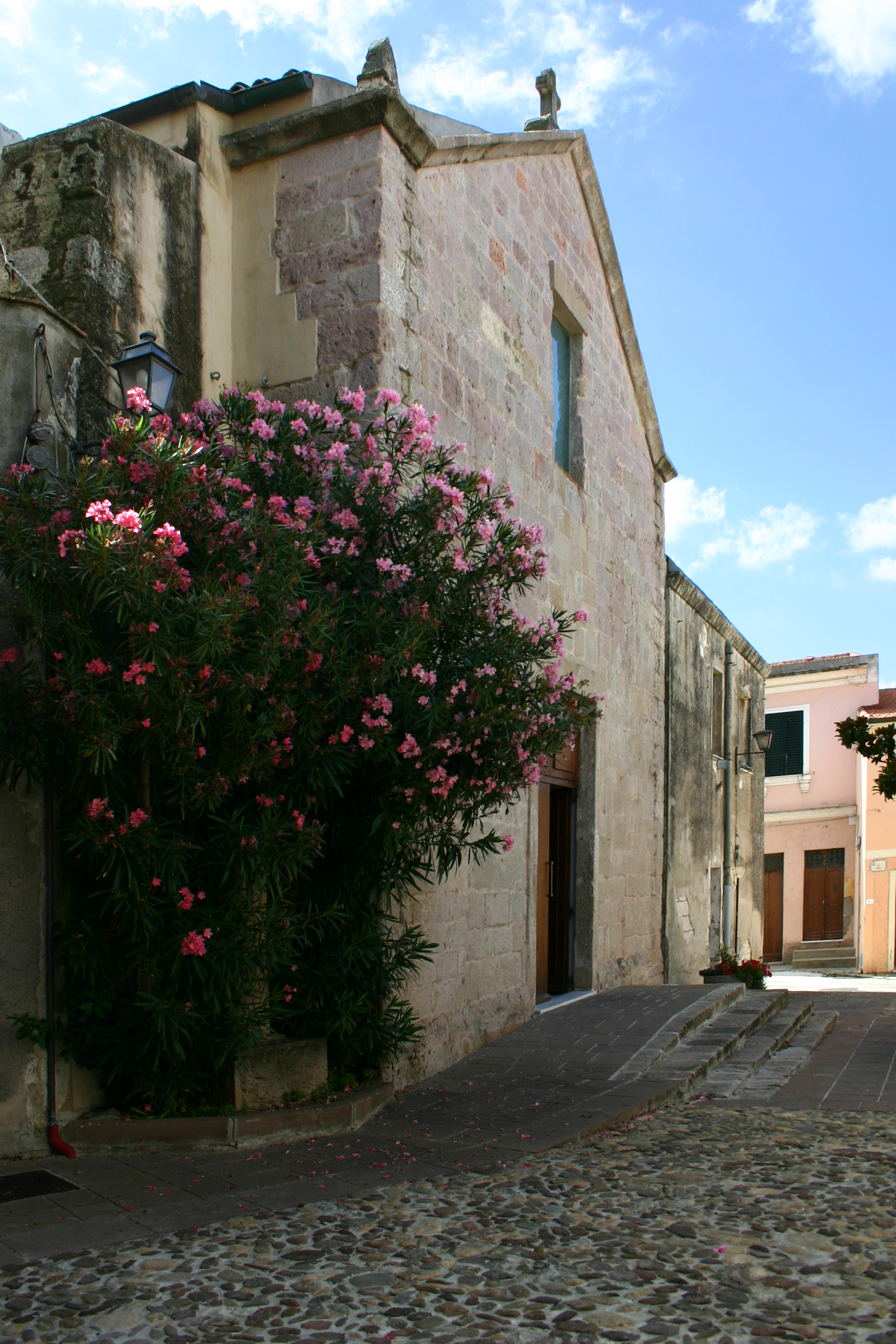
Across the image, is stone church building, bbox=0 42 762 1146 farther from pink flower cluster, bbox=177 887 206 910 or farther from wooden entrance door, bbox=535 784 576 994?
pink flower cluster, bbox=177 887 206 910

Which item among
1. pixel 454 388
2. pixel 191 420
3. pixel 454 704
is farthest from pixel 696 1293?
pixel 454 388

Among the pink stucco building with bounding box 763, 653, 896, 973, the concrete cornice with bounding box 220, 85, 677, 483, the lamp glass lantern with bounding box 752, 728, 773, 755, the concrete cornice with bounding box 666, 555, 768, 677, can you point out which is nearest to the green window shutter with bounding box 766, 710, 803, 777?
the pink stucco building with bounding box 763, 653, 896, 973

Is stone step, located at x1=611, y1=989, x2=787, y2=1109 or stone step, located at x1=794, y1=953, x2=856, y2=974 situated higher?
stone step, located at x1=611, y1=989, x2=787, y2=1109

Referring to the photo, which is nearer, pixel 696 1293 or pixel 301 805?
pixel 696 1293

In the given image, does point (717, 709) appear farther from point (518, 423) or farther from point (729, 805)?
point (518, 423)

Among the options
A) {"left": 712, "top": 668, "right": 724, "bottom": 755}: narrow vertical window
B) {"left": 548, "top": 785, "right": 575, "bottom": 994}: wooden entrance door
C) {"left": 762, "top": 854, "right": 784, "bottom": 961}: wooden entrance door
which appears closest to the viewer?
{"left": 548, "top": 785, "right": 575, "bottom": 994}: wooden entrance door

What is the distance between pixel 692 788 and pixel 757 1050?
5477 millimetres

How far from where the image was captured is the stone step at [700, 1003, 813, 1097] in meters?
6.55

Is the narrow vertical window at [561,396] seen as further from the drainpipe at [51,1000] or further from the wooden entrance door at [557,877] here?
the drainpipe at [51,1000]

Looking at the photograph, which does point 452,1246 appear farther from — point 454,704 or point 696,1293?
point 454,704

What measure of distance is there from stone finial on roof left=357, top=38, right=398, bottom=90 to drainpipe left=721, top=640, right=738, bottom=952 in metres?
9.96

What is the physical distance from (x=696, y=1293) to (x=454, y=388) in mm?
5418

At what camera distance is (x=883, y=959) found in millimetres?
21484

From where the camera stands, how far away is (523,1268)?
3410 millimetres
